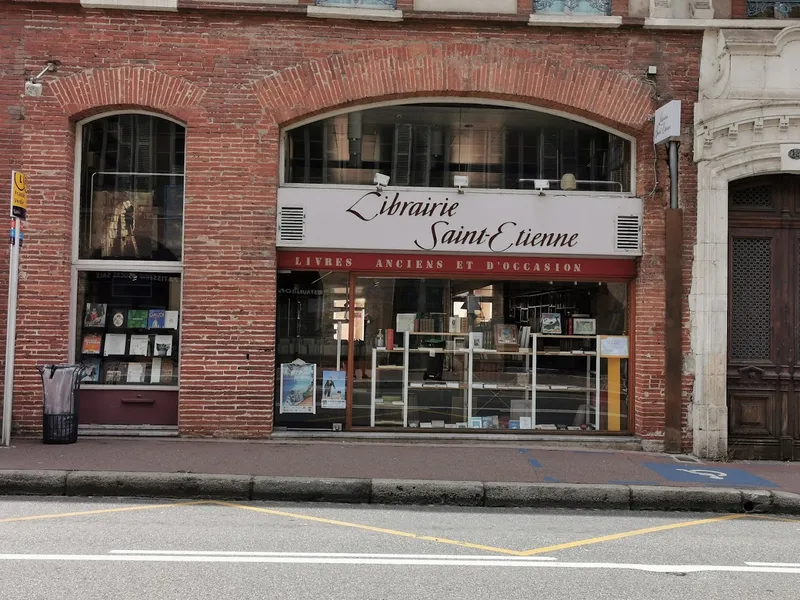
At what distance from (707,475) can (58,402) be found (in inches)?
328

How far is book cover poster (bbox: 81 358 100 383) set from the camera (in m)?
11.0

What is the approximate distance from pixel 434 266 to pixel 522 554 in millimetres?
5564

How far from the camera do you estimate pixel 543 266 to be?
437 inches

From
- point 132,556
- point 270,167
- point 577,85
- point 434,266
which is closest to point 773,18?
point 577,85

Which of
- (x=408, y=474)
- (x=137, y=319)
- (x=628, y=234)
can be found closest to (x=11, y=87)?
(x=137, y=319)

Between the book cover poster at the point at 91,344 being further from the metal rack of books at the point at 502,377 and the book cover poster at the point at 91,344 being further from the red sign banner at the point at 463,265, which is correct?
the metal rack of books at the point at 502,377

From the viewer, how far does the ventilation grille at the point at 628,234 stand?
11.0m

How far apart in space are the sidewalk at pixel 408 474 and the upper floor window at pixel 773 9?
21.1 feet

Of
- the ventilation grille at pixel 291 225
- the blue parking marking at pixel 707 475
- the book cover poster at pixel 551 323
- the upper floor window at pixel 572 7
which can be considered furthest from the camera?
the book cover poster at pixel 551 323

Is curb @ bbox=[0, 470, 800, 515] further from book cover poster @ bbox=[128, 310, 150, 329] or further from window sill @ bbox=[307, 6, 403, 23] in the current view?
window sill @ bbox=[307, 6, 403, 23]

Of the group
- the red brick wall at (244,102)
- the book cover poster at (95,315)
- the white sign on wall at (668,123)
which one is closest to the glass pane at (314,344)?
the red brick wall at (244,102)

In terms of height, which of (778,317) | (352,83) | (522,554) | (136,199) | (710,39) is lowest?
(522,554)

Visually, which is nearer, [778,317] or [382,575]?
[382,575]

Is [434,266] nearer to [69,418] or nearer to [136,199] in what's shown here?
[136,199]
